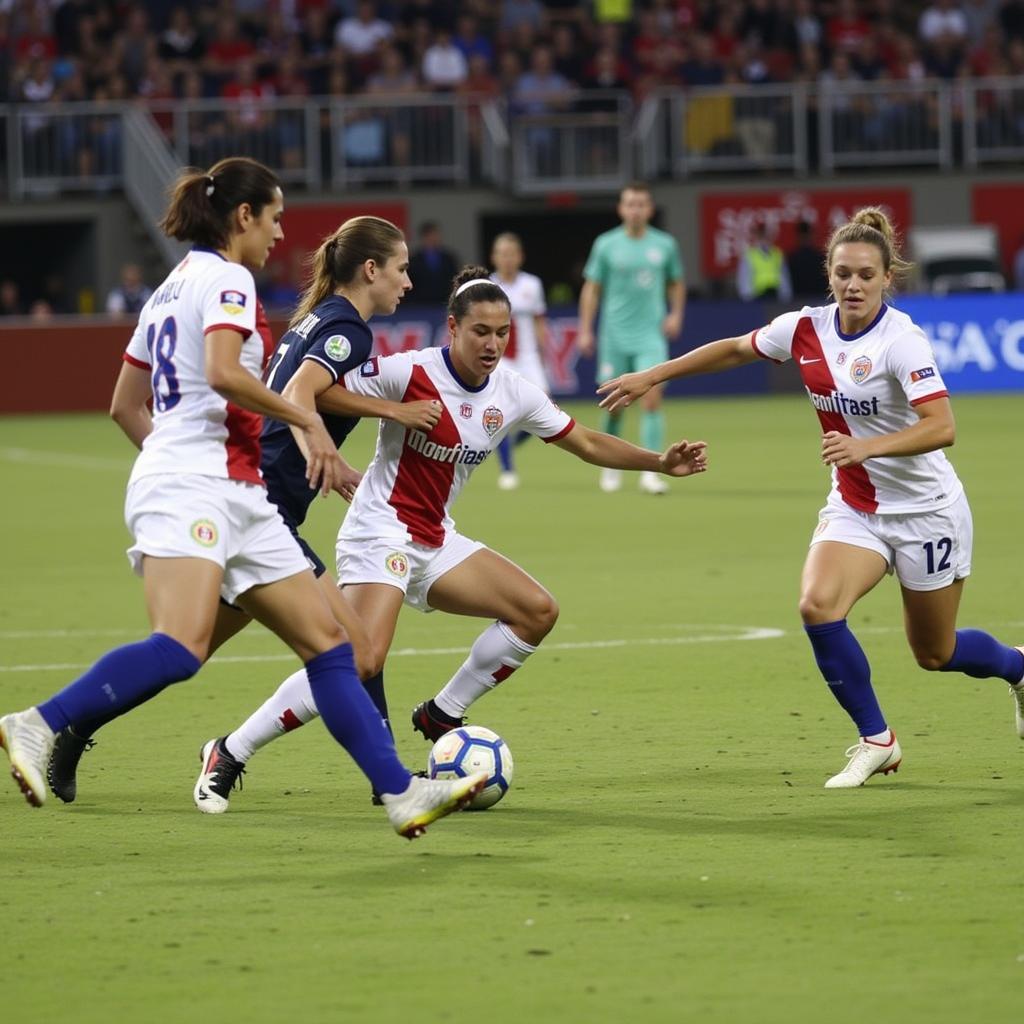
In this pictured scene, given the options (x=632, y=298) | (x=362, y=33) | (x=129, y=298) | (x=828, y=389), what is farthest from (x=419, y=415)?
(x=362, y=33)

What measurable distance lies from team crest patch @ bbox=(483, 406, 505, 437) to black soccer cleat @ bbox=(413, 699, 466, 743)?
925 mm

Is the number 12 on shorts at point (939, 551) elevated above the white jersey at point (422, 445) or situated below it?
below

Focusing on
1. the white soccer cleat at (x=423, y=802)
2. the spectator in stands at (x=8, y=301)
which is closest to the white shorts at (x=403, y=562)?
the white soccer cleat at (x=423, y=802)

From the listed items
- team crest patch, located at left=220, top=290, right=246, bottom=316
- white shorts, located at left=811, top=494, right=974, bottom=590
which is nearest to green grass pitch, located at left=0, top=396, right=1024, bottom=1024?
white shorts, located at left=811, top=494, right=974, bottom=590

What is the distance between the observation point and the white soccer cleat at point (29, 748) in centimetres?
551

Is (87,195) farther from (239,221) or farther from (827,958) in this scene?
(827,958)

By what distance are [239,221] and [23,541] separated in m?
9.13

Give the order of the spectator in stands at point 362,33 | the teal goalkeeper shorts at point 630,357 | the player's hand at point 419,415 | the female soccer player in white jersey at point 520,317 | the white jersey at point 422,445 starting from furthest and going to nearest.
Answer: the spectator in stands at point 362,33
the teal goalkeeper shorts at point 630,357
the female soccer player in white jersey at point 520,317
the white jersey at point 422,445
the player's hand at point 419,415

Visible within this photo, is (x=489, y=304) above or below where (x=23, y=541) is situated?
above

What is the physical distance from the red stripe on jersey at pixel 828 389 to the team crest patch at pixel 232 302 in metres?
2.16

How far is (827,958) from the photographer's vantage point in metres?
4.69

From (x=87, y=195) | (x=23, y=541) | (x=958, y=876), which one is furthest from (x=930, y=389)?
(x=87, y=195)

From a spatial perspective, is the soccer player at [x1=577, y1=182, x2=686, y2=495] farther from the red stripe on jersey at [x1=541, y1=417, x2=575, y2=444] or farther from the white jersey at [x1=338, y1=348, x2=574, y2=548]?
the white jersey at [x1=338, y1=348, x2=574, y2=548]

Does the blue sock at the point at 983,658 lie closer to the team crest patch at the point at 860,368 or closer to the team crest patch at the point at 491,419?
the team crest patch at the point at 860,368
